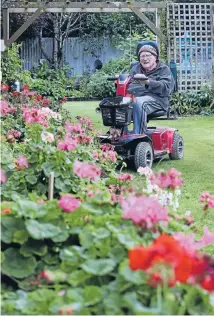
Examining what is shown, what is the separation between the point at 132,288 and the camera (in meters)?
1.59

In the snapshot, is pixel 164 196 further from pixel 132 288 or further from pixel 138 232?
pixel 132 288

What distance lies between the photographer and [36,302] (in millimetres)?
1624

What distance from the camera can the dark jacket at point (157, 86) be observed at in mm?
6770

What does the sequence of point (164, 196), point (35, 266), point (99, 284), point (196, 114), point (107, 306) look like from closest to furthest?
1. point (107, 306)
2. point (99, 284)
3. point (35, 266)
4. point (164, 196)
5. point (196, 114)

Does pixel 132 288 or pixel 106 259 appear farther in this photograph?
pixel 106 259

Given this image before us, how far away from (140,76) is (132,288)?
4.84 m

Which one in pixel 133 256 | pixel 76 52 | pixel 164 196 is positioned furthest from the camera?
pixel 76 52

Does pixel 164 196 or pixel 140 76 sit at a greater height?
pixel 140 76

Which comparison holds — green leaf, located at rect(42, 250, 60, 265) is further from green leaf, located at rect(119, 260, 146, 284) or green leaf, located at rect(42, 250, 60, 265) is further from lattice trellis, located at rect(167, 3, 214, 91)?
lattice trellis, located at rect(167, 3, 214, 91)

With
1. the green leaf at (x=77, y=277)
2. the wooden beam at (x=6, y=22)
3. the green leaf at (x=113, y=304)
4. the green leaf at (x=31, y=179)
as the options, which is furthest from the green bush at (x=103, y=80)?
the green leaf at (x=113, y=304)

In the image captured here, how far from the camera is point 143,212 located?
1.71 metres

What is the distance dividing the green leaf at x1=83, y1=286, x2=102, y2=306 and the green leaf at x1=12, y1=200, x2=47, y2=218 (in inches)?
13.8

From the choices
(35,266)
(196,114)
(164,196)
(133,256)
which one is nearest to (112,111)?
(164,196)

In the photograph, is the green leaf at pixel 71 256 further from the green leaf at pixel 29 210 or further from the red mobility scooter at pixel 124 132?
the red mobility scooter at pixel 124 132
